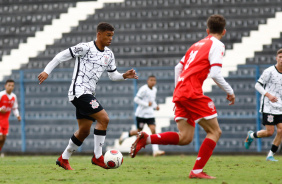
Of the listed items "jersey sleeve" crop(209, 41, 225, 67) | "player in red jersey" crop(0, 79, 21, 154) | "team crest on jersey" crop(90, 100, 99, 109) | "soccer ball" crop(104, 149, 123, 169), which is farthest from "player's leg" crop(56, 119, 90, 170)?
"player in red jersey" crop(0, 79, 21, 154)

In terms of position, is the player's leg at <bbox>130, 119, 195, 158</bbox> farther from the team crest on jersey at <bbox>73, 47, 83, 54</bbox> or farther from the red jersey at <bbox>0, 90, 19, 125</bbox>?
the red jersey at <bbox>0, 90, 19, 125</bbox>

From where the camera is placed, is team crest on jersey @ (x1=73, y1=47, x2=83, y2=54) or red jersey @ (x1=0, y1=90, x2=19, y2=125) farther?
red jersey @ (x1=0, y1=90, x2=19, y2=125)

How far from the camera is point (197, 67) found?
6.38 metres

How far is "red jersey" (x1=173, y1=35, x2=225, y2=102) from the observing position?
6.27m

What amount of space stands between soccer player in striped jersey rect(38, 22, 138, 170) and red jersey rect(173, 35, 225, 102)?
154cm

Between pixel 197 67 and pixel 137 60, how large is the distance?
11368 mm

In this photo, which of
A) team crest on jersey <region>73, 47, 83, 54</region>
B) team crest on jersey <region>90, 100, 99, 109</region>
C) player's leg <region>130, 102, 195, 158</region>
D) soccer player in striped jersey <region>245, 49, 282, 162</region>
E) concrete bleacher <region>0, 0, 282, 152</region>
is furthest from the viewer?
concrete bleacher <region>0, 0, 282, 152</region>

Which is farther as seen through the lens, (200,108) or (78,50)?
(78,50)

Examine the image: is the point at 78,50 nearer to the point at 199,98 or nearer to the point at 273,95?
the point at 199,98

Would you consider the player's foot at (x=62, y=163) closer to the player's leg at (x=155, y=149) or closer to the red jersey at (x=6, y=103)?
the player's leg at (x=155, y=149)

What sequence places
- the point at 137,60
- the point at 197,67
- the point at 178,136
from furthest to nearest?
1. the point at 137,60
2. the point at 178,136
3. the point at 197,67

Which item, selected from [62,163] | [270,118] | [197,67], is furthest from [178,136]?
[270,118]

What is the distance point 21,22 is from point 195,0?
6.01m

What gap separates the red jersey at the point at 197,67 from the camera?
6270 millimetres
